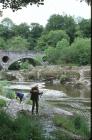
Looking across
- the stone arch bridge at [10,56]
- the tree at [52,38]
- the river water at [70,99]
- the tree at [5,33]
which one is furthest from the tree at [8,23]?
the river water at [70,99]

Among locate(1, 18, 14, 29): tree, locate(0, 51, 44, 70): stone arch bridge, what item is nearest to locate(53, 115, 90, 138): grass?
locate(0, 51, 44, 70): stone arch bridge

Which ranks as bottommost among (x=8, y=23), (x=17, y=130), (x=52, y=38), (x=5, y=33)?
(x=17, y=130)

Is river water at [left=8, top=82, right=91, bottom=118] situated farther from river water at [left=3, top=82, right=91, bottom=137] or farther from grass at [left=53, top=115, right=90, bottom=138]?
grass at [left=53, top=115, right=90, bottom=138]

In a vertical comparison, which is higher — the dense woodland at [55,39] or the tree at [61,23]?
the tree at [61,23]

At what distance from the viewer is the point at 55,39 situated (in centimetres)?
12394

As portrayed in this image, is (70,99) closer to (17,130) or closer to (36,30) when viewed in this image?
(17,130)

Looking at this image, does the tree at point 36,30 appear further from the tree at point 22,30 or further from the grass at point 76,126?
the grass at point 76,126

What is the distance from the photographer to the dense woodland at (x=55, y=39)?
90562mm

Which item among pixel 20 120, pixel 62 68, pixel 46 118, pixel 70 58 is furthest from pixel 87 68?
pixel 20 120

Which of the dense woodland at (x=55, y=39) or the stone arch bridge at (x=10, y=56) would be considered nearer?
the dense woodland at (x=55, y=39)

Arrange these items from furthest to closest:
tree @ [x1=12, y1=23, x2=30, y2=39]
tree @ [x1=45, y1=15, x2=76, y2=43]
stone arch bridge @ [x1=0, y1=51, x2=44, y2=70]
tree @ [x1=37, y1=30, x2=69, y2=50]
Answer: tree @ [x1=12, y1=23, x2=30, y2=39] → tree @ [x1=45, y1=15, x2=76, y2=43] → tree @ [x1=37, y1=30, x2=69, y2=50] → stone arch bridge @ [x1=0, y1=51, x2=44, y2=70]

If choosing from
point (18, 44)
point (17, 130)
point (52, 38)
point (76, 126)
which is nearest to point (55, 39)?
point (52, 38)

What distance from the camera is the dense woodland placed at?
9056cm

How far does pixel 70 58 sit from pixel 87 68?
12379 mm
